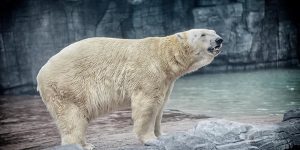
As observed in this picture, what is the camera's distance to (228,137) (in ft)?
12.0

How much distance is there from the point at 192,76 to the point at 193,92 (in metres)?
4.35

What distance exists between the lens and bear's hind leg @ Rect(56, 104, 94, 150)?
3.79 metres

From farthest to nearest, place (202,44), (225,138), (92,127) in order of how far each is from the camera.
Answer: (92,127)
(202,44)
(225,138)

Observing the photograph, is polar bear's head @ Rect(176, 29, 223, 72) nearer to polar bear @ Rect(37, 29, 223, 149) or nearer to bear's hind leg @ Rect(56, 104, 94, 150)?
polar bear @ Rect(37, 29, 223, 149)

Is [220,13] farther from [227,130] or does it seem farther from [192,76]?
[227,130]

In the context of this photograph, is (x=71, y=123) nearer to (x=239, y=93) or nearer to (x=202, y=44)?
(x=202, y=44)

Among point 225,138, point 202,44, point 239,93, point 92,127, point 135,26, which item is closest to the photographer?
point 225,138

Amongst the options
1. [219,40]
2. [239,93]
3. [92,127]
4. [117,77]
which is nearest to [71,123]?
[117,77]

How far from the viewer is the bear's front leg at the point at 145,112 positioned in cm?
378

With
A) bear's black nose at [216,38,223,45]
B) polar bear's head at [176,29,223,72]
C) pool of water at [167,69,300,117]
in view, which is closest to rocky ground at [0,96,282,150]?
polar bear's head at [176,29,223,72]

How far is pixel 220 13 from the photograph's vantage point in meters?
16.4

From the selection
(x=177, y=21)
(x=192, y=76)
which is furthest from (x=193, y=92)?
(x=177, y=21)

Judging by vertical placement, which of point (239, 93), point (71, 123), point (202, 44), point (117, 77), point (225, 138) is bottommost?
point (239, 93)

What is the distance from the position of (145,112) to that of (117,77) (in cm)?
41
